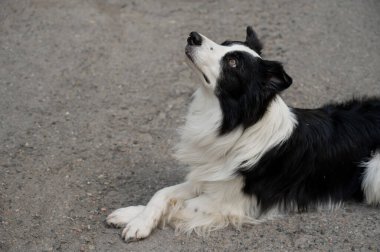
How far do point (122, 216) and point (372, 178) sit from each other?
189 centimetres

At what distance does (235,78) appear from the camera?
12.5 ft

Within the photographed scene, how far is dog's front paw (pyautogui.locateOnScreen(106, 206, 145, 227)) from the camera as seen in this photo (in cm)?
420

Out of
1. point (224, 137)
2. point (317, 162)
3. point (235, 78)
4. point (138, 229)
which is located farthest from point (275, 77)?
point (138, 229)

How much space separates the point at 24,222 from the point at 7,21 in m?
3.62

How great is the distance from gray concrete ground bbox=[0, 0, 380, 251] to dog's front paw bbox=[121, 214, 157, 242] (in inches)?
2.7

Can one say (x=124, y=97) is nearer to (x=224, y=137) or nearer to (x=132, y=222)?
(x=132, y=222)

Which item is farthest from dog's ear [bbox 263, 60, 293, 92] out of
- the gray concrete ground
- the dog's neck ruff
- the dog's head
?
the gray concrete ground

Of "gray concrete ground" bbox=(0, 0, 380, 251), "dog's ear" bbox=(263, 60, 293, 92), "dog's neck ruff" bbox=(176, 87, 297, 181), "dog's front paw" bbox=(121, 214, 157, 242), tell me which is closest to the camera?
"dog's ear" bbox=(263, 60, 293, 92)

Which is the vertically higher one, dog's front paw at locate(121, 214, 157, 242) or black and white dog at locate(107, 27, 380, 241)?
black and white dog at locate(107, 27, 380, 241)

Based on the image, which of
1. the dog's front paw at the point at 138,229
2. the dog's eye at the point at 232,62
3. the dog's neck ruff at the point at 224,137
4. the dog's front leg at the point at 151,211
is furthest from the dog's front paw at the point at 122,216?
the dog's eye at the point at 232,62

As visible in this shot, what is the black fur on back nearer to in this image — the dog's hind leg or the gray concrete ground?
the dog's hind leg

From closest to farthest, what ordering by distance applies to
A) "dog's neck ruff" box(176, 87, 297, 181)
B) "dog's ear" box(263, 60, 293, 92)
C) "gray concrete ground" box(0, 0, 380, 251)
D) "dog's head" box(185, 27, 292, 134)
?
1. "dog's ear" box(263, 60, 293, 92)
2. "dog's head" box(185, 27, 292, 134)
3. "dog's neck ruff" box(176, 87, 297, 181)
4. "gray concrete ground" box(0, 0, 380, 251)

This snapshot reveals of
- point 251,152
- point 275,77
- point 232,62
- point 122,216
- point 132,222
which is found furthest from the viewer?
point 122,216

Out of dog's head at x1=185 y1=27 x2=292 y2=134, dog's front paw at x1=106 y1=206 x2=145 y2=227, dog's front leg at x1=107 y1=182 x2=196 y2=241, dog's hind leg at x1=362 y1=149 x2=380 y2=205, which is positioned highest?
dog's head at x1=185 y1=27 x2=292 y2=134
